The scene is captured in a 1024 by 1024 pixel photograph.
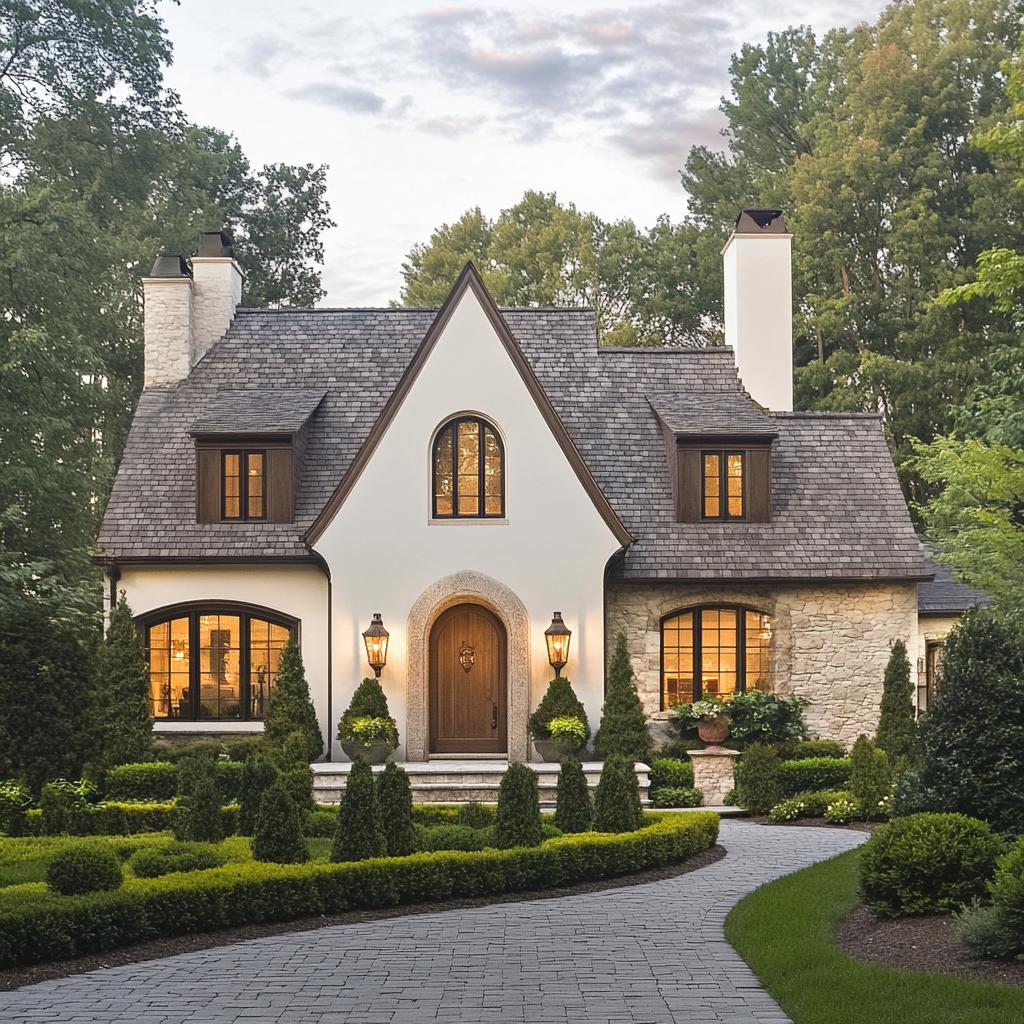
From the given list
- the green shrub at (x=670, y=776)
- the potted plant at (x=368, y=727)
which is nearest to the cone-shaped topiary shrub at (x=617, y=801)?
the green shrub at (x=670, y=776)

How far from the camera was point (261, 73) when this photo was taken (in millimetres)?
25969

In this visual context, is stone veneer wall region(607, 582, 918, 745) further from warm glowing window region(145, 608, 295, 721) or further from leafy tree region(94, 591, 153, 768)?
leafy tree region(94, 591, 153, 768)

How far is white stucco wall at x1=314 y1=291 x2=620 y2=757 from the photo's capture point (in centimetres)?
2209

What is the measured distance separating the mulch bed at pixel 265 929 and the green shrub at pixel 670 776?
556 centimetres

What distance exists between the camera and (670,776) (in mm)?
21438

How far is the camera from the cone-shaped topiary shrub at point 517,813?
1430 cm

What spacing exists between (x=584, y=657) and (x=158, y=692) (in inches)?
283

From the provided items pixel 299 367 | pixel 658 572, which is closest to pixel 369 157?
pixel 299 367

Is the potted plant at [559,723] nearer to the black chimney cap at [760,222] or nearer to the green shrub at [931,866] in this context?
the green shrub at [931,866]

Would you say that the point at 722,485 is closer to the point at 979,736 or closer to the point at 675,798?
the point at 675,798

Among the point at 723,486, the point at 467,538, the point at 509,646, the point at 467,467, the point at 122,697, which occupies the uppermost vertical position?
the point at 467,467

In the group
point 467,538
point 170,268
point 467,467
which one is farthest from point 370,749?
point 170,268

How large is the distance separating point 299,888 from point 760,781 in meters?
9.94

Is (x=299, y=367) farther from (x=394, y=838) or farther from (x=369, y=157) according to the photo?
(x=394, y=838)
